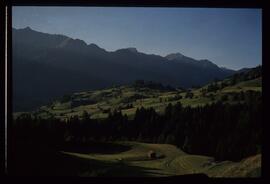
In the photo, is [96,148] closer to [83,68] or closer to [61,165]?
[61,165]

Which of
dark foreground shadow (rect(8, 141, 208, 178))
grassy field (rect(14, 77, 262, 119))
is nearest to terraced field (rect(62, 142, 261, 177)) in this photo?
dark foreground shadow (rect(8, 141, 208, 178))

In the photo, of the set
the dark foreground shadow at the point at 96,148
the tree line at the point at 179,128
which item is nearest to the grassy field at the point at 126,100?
the tree line at the point at 179,128

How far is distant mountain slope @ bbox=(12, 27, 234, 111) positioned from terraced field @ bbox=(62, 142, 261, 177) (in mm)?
510

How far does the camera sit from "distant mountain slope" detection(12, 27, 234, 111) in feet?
9.84

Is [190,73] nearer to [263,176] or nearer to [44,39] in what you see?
[263,176]

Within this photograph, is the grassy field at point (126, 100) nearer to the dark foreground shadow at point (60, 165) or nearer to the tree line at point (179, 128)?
the tree line at point (179, 128)

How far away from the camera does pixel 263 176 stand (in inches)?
113

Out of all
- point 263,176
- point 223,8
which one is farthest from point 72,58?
point 263,176

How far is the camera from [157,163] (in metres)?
3.05

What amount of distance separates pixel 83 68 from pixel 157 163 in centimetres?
93

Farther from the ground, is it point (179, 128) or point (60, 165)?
point (179, 128)

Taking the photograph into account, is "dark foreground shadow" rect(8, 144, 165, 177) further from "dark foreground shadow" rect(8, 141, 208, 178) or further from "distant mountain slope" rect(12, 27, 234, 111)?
"distant mountain slope" rect(12, 27, 234, 111)

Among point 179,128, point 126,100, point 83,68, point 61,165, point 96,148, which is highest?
point 83,68

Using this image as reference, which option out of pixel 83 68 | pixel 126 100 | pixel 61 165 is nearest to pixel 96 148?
pixel 61 165
